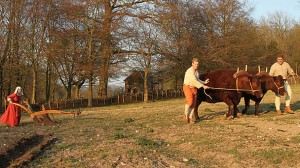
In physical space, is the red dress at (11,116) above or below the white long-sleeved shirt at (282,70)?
below

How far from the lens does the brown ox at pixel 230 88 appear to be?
13375mm

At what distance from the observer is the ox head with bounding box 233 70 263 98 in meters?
13.3

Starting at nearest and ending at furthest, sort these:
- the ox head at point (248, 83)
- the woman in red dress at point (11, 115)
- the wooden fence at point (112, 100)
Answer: the ox head at point (248, 83) → the woman in red dress at point (11, 115) → the wooden fence at point (112, 100)

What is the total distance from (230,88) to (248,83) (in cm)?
68

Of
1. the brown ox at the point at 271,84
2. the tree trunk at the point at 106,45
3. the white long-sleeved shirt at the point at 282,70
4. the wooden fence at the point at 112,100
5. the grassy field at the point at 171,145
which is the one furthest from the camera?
the wooden fence at the point at 112,100

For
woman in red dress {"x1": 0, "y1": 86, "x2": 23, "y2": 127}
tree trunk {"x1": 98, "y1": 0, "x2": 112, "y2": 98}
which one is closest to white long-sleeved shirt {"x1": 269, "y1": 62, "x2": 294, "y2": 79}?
woman in red dress {"x1": 0, "y1": 86, "x2": 23, "y2": 127}

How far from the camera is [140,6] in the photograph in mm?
37469

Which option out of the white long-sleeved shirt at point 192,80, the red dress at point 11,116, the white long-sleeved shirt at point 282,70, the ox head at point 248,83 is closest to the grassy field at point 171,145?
the ox head at point 248,83

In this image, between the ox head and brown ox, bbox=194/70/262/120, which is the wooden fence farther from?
the ox head

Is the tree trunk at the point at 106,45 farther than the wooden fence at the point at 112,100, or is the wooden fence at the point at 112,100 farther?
the wooden fence at the point at 112,100

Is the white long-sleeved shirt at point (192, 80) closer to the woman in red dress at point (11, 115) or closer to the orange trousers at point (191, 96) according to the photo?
the orange trousers at point (191, 96)

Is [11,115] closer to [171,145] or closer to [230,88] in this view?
[171,145]

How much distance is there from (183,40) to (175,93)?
8.13 meters

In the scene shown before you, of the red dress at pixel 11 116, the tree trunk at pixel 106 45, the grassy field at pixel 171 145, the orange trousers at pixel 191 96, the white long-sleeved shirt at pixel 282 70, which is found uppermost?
the tree trunk at pixel 106 45
